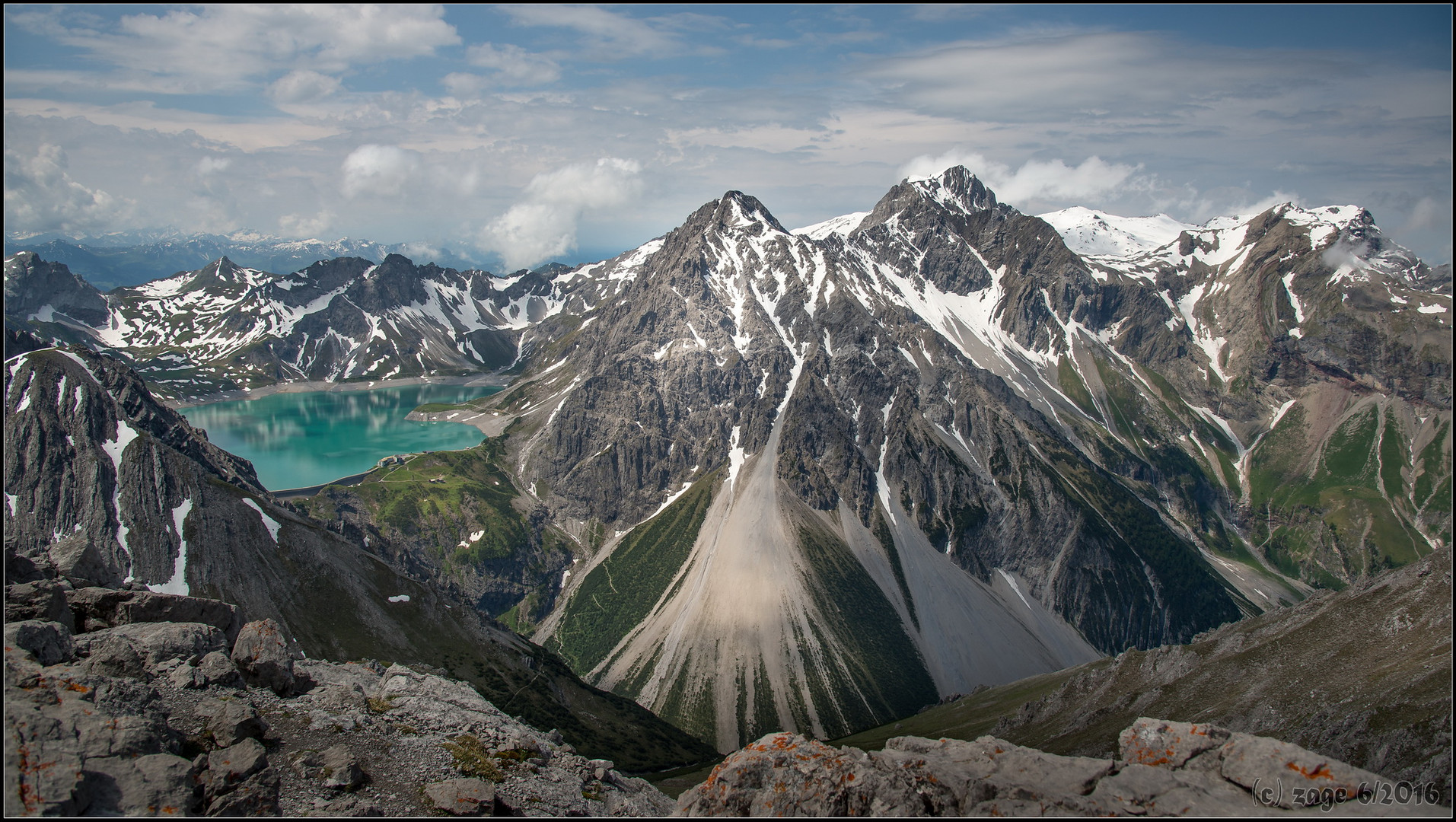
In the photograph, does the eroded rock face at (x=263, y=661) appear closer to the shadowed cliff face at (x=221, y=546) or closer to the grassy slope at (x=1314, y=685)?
the shadowed cliff face at (x=221, y=546)

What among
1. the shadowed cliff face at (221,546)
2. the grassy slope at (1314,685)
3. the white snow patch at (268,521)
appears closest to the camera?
the grassy slope at (1314,685)

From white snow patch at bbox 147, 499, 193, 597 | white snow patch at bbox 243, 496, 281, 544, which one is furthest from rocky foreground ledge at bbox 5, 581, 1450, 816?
white snow patch at bbox 243, 496, 281, 544

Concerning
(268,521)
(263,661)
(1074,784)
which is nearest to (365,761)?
(263,661)

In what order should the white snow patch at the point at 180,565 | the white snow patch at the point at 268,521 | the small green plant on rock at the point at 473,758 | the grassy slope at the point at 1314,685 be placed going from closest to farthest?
1. the small green plant on rock at the point at 473,758
2. the grassy slope at the point at 1314,685
3. the white snow patch at the point at 180,565
4. the white snow patch at the point at 268,521

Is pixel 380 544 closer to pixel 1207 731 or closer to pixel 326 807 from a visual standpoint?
pixel 326 807

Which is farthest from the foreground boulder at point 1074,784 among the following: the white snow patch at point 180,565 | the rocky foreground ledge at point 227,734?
the white snow patch at point 180,565

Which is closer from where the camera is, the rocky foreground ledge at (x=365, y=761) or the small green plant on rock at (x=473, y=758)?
the rocky foreground ledge at (x=365, y=761)

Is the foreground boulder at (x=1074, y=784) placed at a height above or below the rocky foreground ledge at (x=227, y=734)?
below

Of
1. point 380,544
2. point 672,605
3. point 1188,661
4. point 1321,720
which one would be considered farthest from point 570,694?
point 1321,720
